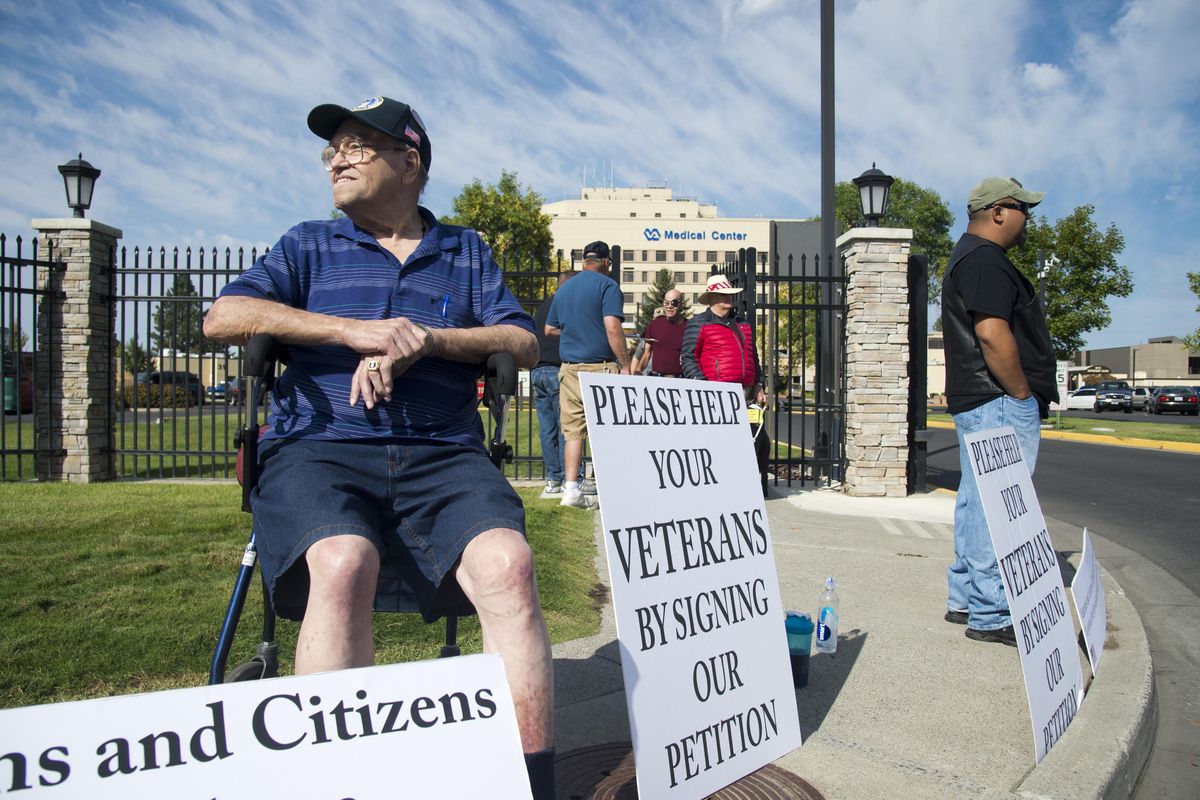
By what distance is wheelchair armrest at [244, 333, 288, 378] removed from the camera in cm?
206

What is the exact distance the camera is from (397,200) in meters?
2.41

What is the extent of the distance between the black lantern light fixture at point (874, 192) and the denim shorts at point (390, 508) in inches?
318

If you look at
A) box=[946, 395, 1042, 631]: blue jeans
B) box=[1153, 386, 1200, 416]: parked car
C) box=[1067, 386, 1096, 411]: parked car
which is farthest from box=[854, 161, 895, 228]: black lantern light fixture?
box=[1067, 386, 1096, 411]: parked car

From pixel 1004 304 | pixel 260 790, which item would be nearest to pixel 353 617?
pixel 260 790

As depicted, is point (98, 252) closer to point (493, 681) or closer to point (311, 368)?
point (311, 368)

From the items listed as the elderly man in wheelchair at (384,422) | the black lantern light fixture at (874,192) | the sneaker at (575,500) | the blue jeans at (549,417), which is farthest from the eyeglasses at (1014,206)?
the black lantern light fixture at (874,192)

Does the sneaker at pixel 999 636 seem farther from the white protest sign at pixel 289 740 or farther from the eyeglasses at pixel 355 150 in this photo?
the eyeglasses at pixel 355 150

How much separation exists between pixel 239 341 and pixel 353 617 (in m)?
0.90

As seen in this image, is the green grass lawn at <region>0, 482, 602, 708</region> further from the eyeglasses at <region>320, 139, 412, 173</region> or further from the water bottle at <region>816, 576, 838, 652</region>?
the eyeglasses at <region>320, 139, 412, 173</region>

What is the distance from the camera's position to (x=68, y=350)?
8547 mm

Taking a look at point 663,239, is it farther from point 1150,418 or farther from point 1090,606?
point 1090,606

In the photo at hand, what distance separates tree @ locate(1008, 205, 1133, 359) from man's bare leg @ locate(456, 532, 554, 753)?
2835 cm

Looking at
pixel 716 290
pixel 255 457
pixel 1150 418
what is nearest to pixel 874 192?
pixel 716 290

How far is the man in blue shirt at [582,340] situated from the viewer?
696 centimetres
